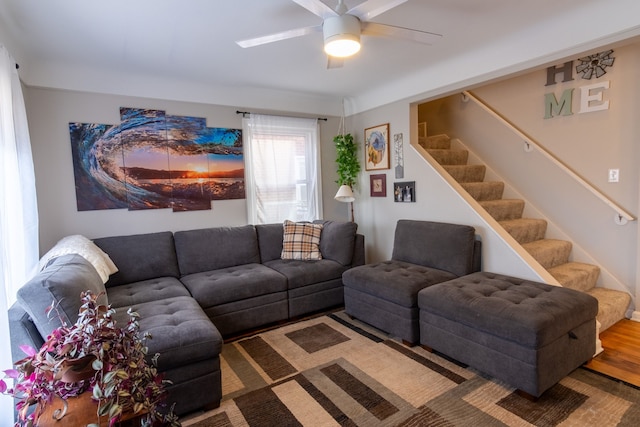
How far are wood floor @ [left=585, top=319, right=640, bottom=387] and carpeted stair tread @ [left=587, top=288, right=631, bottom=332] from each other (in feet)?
0.24

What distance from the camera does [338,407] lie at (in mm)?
1988

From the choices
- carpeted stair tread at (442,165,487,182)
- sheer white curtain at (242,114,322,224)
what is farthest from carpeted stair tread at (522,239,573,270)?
sheer white curtain at (242,114,322,224)

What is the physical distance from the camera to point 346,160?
4.39m

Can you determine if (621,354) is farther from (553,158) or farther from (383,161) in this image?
(383,161)

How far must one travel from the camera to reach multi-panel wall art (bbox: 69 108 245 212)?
3180 mm

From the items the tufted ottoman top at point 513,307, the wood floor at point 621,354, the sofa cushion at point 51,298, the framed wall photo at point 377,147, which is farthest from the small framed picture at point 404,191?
the sofa cushion at point 51,298

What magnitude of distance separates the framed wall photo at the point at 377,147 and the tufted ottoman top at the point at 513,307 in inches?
75.9

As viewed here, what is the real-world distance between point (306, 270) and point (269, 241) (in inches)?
27.2

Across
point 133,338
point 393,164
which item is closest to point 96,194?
point 133,338

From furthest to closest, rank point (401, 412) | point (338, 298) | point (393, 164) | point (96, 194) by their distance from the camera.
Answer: point (393, 164), point (338, 298), point (96, 194), point (401, 412)

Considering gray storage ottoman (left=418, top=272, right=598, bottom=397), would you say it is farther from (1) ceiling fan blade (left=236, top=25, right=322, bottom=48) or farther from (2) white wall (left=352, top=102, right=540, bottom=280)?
(1) ceiling fan blade (left=236, top=25, right=322, bottom=48)

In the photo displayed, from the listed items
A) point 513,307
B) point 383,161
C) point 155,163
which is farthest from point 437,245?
point 155,163

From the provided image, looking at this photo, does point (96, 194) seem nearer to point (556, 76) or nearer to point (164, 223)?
point (164, 223)

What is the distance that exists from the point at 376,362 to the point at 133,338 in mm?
1747
